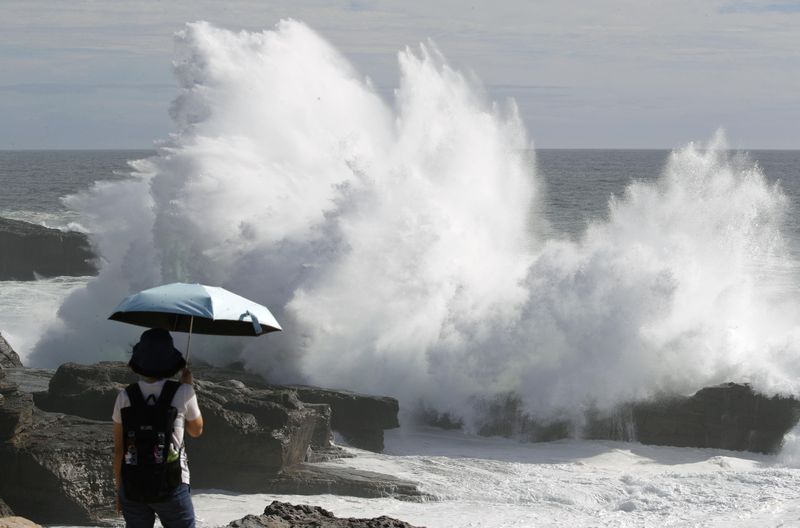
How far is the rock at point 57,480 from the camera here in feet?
38.1

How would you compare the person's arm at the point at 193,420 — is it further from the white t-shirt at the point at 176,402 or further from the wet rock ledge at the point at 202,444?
the wet rock ledge at the point at 202,444

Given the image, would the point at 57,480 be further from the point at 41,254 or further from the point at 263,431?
the point at 41,254

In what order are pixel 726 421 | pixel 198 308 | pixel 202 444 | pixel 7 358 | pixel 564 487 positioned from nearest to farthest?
pixel 198 308
pixel 202 444
pixel 564 487
pixel 726 421
pixel 7 358

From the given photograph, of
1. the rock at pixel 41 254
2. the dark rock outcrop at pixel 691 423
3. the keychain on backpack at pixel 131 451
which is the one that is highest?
the rock at pixel 41 254

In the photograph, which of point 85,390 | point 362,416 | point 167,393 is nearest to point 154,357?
point 167,393

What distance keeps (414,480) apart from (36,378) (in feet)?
18.7

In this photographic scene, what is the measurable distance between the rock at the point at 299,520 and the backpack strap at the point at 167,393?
6.81ft

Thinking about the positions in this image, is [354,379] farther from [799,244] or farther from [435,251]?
[799,244]

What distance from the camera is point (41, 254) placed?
113 feet

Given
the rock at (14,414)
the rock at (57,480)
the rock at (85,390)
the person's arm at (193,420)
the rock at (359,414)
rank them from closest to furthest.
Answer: the person's arm at (193,420) → the rock at (57,480) → the rock at (14,414) → the rock at (85,390) → the rock at (359,414)

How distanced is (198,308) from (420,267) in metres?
14.5

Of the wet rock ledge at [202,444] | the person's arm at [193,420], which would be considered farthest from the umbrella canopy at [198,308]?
the wet rock ledge at [202,444]

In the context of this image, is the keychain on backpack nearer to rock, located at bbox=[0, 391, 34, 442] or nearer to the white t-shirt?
the white t-shirt

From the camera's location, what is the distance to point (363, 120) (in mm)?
27375
